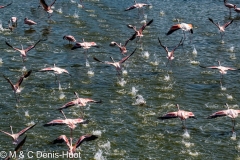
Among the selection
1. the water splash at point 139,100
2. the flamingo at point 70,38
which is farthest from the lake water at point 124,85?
the flamingo at point 70,38

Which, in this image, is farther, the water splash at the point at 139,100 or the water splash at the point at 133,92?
the water splash at the point at 133,92

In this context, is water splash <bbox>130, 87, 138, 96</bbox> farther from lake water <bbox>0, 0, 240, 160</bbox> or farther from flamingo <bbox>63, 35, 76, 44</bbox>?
flamingo <bbox>63, 35, 76, 44</bbox>

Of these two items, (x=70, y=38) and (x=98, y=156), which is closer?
(x=98, y=156)

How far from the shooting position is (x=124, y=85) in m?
31.5

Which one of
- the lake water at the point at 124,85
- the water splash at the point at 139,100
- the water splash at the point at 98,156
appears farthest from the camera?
the water splash at the point at 139,100

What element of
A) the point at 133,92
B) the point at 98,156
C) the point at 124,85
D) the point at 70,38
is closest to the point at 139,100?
the point at 133,92

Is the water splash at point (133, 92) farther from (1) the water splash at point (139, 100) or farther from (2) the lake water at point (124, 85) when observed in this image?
(1) the water splash at point (139, 100)

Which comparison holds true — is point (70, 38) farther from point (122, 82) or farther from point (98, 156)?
point (98, 156)

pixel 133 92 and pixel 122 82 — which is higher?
pixel 133 92

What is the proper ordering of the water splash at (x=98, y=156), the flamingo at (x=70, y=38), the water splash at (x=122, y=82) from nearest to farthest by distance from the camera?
1. the water splash at (x=98, y=156)
2. the water splash at (x=122, y=82)
3. the flamingo at (x=70, y=38)

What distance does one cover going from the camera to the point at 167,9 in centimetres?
4938

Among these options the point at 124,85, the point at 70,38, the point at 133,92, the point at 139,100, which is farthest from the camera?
the point at 70,38

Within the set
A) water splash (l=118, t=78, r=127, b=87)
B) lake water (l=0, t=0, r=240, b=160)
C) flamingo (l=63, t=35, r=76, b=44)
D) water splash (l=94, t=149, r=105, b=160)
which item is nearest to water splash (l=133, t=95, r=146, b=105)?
lake water (l=0, t=0, r=240, b=160)

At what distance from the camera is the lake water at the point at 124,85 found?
81.1 feet
